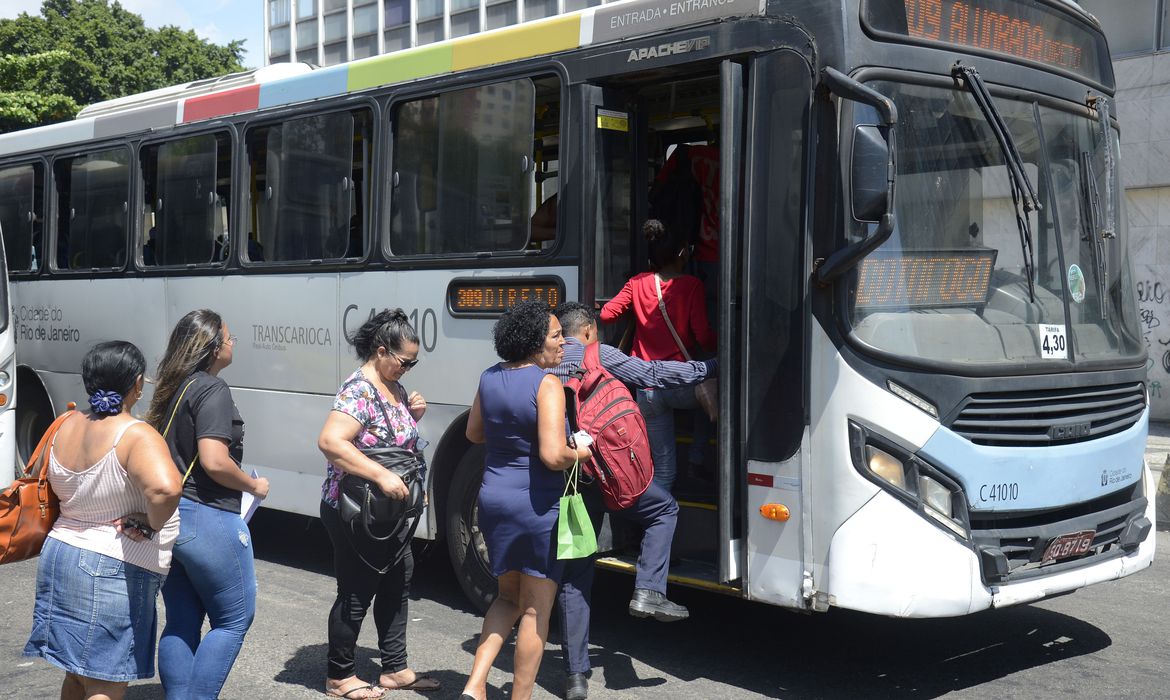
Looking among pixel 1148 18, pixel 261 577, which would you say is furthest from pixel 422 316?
pixel 1148 18

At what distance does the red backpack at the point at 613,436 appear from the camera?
5.38 m

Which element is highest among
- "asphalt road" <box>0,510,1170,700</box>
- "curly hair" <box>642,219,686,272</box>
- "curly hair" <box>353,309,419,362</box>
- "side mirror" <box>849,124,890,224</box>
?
"side mirror" <box>849,124,890,224</box>

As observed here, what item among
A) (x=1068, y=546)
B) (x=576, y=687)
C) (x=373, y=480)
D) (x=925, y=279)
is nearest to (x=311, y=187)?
(x=373, y=480)

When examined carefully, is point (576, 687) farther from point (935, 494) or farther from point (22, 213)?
point (22, 213)

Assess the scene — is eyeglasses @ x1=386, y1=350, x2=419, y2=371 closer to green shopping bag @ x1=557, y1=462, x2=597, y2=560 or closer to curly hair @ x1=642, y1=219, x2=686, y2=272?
green shopping bag @ x1=557, y1=462, x2=597, y2=560

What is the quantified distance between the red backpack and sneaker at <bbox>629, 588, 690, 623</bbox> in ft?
1.39

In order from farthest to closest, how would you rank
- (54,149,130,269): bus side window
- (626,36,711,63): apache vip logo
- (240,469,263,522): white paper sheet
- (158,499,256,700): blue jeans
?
(54,149,130,269): bus side window
(626,36,711,63): apache vip logo
(240,469,263,522): white paper sheet
(158,499,256,700): blue jeans

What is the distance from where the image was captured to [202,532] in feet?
14.8

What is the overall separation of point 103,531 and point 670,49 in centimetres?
337

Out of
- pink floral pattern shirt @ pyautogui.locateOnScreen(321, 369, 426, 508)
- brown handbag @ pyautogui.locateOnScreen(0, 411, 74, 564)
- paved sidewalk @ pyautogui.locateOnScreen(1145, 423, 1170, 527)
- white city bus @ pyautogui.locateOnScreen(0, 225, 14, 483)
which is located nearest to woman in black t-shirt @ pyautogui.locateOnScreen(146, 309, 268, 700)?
brown handbag @ pyautogui.locateOnScreen(0, 411, 74, 564)

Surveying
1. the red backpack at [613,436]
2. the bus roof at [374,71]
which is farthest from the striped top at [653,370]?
the bus roof at [374,71]

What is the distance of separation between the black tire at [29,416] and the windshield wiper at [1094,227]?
7.85m

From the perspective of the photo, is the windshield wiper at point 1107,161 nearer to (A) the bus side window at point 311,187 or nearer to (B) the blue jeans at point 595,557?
(B) the blue jeans at point 595,557

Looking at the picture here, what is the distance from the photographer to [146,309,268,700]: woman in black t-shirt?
4.52 m
